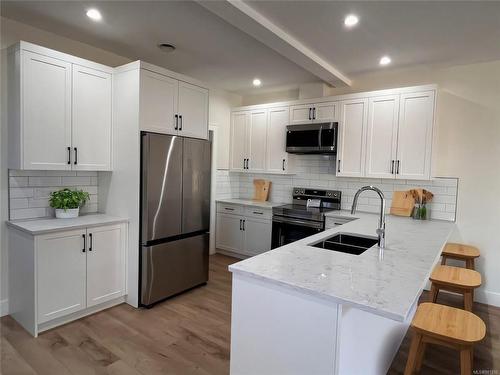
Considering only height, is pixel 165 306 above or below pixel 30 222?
below

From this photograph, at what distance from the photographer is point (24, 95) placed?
8.50ft

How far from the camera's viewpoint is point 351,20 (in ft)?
8.18

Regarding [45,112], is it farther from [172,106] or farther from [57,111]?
[172,106]

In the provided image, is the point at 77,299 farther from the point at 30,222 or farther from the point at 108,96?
the point at 108,96

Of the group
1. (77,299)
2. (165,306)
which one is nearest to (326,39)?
(165,306)

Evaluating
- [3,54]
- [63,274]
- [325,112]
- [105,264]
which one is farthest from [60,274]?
[325,112]

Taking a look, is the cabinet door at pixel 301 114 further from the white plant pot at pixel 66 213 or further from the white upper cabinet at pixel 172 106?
the white plant pot at pixel 66 213

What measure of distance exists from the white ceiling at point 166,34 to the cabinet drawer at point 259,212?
186cm

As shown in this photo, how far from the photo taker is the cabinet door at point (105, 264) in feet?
9.49

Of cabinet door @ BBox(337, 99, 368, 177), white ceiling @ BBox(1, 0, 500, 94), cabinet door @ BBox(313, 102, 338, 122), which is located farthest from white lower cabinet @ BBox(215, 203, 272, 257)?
white ceiling @ BBox(1, 0, 500, 94)

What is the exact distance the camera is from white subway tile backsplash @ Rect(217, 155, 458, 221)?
3621 mm

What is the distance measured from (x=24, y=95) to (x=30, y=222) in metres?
1.10

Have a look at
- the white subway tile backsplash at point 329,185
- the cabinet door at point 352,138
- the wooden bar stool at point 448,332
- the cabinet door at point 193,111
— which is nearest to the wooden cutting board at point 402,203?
the white subway tile backsplash at point 329,185

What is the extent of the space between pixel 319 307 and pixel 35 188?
286 centimetres
